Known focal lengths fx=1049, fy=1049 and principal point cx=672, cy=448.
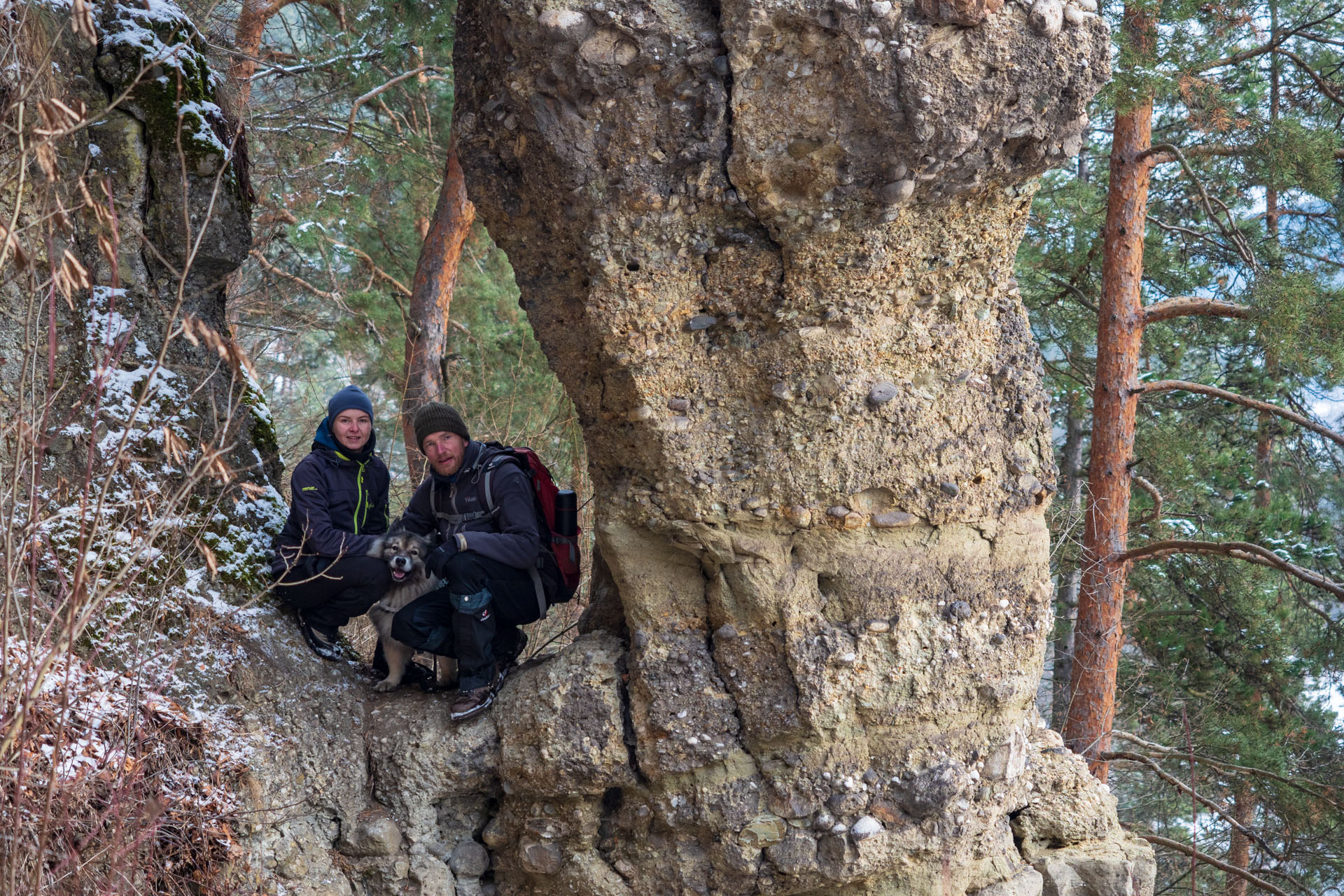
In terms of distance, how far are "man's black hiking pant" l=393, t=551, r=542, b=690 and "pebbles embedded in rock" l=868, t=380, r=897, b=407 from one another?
5.67 ft

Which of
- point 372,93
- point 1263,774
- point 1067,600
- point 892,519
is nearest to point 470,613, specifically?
point 892,519

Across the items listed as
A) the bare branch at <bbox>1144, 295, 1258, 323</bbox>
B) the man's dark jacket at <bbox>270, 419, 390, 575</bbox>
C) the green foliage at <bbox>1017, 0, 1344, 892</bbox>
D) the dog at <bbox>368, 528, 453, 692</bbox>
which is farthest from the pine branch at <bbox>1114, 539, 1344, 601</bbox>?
the man's dark jacket at <bbox>270, 419, 390, 575</bbox>

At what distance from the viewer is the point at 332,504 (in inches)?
192

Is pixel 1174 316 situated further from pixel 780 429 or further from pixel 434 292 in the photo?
pixel 434 292

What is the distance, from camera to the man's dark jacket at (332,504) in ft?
15.5

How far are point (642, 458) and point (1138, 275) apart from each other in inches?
195

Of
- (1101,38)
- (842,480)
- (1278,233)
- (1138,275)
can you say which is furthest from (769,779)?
(1278,233)

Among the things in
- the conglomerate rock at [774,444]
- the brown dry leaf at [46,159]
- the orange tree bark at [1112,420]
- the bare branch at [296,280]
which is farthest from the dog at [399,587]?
the orange tree bark at [1112,420]

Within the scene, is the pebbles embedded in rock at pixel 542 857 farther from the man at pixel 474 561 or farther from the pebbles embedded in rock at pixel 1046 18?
the pebbles embedded in rock at pixel 1046 18

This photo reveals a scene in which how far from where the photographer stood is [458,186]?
8281 millimetres

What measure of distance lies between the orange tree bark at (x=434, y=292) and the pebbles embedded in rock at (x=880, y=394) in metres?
4.78

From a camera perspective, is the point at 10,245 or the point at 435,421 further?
the point at 435,421

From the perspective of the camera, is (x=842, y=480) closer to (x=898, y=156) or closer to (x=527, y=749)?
(x=898, y=156)

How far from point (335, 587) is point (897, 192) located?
3.03 m
